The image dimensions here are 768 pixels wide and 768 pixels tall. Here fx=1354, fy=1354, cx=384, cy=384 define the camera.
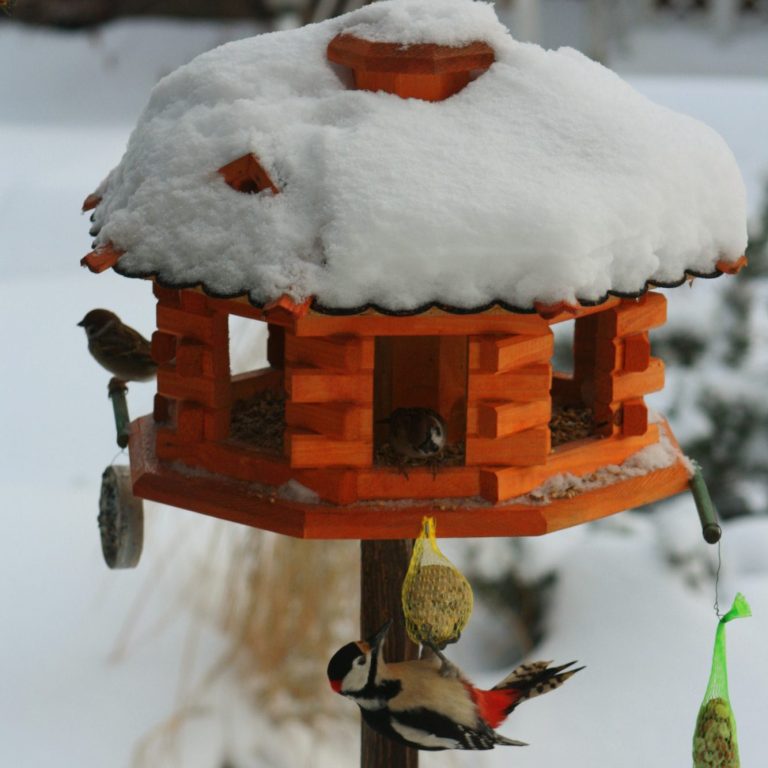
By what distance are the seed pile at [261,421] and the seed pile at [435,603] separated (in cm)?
33

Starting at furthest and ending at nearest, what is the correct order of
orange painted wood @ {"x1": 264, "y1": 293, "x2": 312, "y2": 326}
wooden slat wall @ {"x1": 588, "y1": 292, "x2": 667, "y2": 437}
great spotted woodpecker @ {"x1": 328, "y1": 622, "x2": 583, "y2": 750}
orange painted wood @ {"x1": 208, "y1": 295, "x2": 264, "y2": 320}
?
wooden slat wall @ {"x1": 588, "y1": 292, "x2": 667, "y2": 437} → orange painted wood @ {"x1": 208, "y1": 295, "x2": 264, "y2": 320} → great spotted woodpecker @ {"x1": 328, "y1": 622, "x2": 583, "y2": 750} → orange painted wood @ {"x1": 264, "y1": 293, "x2": 312, "y2": 326}

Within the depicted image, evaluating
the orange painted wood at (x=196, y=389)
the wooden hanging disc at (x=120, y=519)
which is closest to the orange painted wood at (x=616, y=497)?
→ the orange painted wood at (x=196, y=389)

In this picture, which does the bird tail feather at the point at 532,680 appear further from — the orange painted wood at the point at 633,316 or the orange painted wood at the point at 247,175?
the orange painted wood at the point at 247,175

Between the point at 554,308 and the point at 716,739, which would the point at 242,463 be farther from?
the point at 716,739

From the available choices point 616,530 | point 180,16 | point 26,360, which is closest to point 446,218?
point 616,530

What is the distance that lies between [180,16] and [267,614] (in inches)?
257

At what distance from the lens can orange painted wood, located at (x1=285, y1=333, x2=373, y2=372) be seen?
1.46 metres

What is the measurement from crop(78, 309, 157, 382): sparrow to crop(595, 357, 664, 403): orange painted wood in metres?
0.60

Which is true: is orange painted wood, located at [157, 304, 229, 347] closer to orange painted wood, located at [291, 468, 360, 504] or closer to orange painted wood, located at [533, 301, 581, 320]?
orange painted wood, located at [291, 468, 360, 504]

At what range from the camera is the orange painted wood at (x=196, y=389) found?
1624 millimetres

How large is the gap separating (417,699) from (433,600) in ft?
0.46

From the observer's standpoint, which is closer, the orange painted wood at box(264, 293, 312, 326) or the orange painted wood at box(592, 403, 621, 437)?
the orange painted wood at box(264, 293, 312, 326)

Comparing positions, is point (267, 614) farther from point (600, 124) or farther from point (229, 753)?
point (600, 124)

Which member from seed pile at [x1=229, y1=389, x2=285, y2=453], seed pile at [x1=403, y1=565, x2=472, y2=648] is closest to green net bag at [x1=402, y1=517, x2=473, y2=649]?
seed pile at [x1=403, y1=565, x2=472, y2=648]
